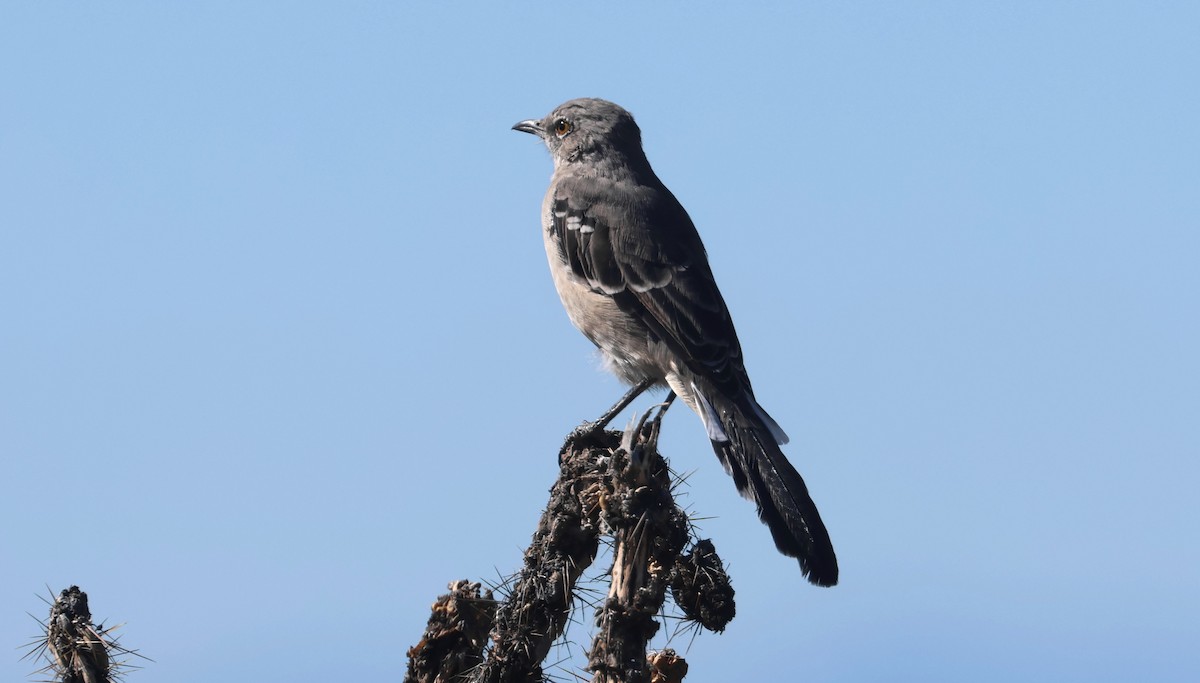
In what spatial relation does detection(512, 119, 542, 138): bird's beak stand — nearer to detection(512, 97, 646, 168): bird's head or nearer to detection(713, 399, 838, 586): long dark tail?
detection(512, 97, 646, 168): bird's head

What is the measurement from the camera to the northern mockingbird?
8.23 metres

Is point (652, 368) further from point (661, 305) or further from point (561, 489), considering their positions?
point (561, 489)

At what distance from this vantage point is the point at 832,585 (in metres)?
7.50

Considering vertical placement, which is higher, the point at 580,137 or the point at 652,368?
the point at 580,137

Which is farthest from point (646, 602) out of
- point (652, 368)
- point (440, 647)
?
point (652, 368)

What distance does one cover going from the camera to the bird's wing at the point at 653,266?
9477 mm

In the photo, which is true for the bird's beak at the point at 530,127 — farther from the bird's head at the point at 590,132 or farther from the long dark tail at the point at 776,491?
the long dark tail at the point at 776,491

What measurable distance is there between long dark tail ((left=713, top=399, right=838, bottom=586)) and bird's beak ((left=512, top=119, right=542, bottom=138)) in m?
4.35

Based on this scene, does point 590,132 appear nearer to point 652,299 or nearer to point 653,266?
point 653,266

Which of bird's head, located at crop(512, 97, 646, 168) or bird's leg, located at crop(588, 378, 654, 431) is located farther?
bird's head, located at crop(512, 97, 646, 168)

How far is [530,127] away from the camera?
12.4 metres

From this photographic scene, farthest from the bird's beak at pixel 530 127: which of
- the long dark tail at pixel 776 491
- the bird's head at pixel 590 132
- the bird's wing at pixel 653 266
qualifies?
the long dark tail at pixel 776 491

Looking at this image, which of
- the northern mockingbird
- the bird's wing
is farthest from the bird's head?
the bird's wing

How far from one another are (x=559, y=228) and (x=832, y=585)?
4.23 metres
